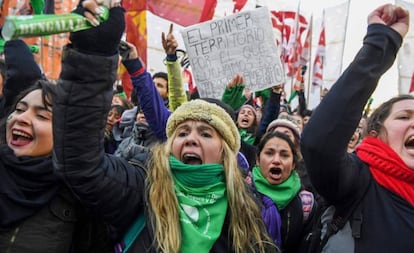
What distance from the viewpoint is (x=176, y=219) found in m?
1.95

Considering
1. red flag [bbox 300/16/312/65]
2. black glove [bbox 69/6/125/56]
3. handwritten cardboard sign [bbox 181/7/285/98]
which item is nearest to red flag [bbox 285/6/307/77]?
red flag [bbox 300/16/312/65]

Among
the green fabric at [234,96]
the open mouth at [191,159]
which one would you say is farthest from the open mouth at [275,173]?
the open mouth at [191,159]

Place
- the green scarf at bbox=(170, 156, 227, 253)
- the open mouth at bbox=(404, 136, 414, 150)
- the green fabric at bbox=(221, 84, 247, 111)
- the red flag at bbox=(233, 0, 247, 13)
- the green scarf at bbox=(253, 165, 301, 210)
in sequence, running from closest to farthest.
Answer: the green scarf at bbox=(170, 156, 227, 253) < the open mouth at bbox=(404, 136, 414, 150) < the green scarf at bbox=(253, 165, 301, 210) < the green fabric at bbox=(221, 84, 247, 111) < the red flag at bbox=(233, 0, 247, 13)

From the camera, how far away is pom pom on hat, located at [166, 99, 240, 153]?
2.26 meters

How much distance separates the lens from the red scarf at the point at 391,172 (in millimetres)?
1991

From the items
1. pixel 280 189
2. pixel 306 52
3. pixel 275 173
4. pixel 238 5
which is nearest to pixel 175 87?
pixel 275 173

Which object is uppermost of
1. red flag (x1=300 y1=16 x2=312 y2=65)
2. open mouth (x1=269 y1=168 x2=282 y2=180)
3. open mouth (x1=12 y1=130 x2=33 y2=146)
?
red flag (x1=300 y1=16 x2=312 y2=65)

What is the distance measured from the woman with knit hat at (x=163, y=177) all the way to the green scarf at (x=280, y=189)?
83 centimetres

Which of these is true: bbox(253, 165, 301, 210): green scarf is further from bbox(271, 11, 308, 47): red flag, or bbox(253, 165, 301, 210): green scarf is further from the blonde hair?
bbox(271, 11, 308, 47): red flag

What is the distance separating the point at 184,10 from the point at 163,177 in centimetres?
360

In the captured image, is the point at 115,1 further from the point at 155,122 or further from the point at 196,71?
the point at 196,71

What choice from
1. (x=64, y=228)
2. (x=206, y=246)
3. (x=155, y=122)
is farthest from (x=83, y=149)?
(x=155, y=122)

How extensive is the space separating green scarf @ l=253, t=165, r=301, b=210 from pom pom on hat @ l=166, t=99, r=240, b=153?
0.83 meters

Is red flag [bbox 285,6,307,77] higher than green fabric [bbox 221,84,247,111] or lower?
higher
